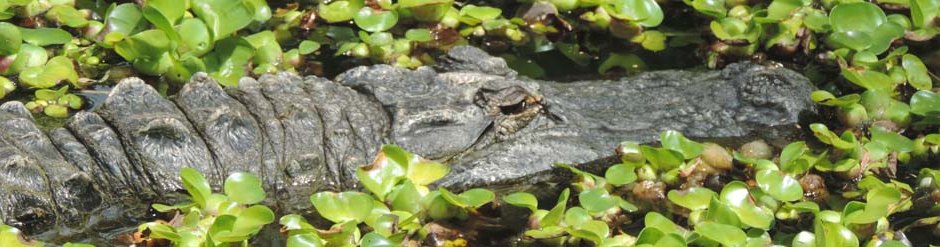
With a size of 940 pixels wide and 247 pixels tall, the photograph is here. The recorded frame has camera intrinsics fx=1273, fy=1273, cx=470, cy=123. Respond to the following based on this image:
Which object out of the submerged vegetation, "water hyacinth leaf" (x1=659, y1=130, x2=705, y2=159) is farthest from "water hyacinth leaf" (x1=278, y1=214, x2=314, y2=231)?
"water hyacinth leaf" (x1=659, y1=130, x2=705, y2=159)

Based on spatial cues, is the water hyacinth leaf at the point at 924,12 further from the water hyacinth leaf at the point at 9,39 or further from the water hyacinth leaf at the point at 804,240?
the water hyacinth leaf at the point at 9,39

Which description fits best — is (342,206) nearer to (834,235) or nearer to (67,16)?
(834,235)

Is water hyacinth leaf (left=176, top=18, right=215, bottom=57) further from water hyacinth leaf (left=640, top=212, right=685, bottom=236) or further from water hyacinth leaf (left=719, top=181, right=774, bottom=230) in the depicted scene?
water hyacinth leaf (left=719, top=181, right=774, bottom=230)

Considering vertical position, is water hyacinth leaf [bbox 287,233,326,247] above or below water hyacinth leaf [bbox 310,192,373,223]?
above

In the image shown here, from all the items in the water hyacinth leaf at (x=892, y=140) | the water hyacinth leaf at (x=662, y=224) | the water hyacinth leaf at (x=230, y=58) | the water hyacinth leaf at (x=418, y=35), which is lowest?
the water hyacinth leaf at (x=418, y=35)

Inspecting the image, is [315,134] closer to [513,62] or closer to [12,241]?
[12,241]

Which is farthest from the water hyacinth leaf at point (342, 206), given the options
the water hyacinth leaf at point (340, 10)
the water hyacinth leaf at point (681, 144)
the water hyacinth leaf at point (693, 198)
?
the water hyacinth leaf at point (340, 10)

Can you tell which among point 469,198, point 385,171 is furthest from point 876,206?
point 385,171
